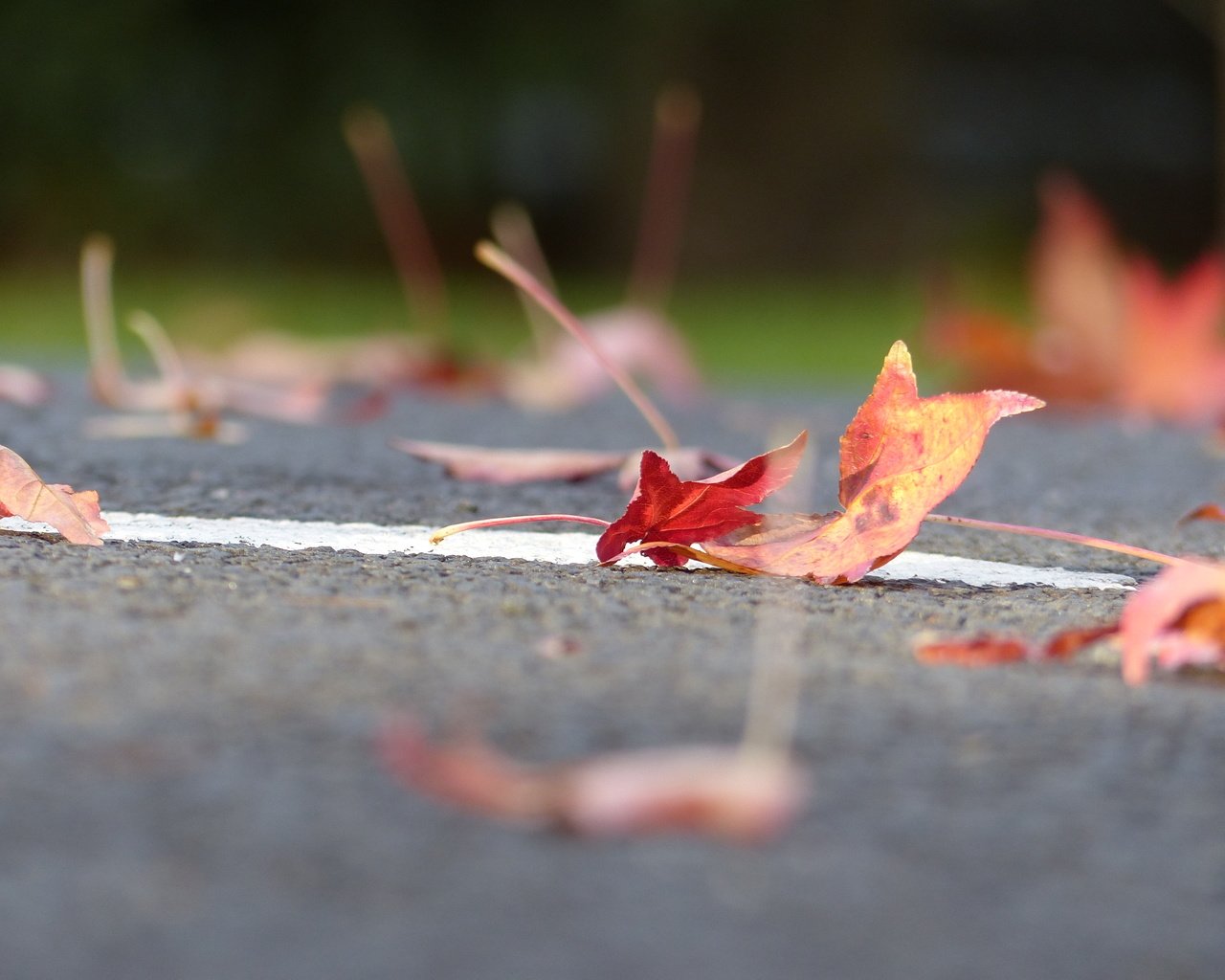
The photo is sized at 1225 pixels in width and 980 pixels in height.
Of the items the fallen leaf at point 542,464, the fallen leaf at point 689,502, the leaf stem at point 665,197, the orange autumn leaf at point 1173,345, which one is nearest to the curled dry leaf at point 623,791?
the fallen leaf at point 689,502

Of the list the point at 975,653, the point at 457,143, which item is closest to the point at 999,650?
the point at 975,653

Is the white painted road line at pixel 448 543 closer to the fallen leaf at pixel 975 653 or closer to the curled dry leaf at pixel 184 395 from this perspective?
the fallen leaf at pixel 975 653

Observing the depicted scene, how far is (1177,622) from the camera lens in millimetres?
737

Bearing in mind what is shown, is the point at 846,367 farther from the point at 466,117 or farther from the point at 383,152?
the point at 466,117

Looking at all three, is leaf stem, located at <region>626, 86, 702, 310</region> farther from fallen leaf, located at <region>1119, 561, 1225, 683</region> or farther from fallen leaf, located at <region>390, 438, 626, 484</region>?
fallen leaf, located at <region>1119, 561, 1225, 683</region>

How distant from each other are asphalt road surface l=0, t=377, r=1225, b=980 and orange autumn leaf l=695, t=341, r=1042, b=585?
0.02 m

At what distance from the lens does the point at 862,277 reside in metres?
8.46

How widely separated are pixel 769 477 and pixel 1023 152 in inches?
471

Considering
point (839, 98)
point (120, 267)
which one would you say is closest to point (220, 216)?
point (120, 267)

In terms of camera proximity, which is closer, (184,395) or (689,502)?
(689,502)

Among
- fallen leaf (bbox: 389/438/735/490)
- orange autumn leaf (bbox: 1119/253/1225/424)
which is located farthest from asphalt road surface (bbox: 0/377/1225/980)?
orange autumn leaf (bbox: 1119/253/1225/424)

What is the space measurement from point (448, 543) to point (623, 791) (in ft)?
1.70

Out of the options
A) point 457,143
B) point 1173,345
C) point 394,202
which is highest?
point 457,143

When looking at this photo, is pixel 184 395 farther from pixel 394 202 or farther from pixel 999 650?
pixel 394 202
